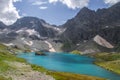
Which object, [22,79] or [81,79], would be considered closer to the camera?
[22,79]

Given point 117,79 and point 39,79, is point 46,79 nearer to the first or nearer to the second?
point 39,79

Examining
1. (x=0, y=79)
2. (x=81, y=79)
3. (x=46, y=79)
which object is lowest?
(x=0, y=79)

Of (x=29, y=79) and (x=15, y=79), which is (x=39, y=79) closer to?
(x=29, y=79)

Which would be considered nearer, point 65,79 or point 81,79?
point 65,79

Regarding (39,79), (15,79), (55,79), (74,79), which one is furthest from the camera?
(74,79)

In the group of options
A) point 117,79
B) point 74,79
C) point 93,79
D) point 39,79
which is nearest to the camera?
point 39,79

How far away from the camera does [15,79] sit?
3337 inches

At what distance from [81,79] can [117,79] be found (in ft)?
80.7

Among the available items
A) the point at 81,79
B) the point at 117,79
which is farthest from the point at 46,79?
the point at 117,79

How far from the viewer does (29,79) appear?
8956 cm

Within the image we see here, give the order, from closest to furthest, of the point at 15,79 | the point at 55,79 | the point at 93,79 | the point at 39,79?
the point at 15,79 < the point at 39,79 < the point at 55,79 < the point at 93,79

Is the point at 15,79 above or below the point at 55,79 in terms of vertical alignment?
below

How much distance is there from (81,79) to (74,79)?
4.81 meters

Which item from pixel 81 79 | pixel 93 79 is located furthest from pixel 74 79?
pixel 93 79
